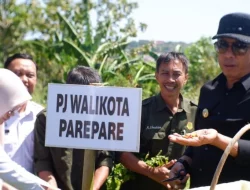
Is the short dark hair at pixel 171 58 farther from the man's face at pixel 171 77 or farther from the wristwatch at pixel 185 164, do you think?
the wristwatch at pixel 185 164

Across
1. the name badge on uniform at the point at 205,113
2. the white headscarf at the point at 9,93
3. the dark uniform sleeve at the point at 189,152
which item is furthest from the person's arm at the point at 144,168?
the white headscarf at the point at 9,93

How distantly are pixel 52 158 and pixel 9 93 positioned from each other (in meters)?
0.55

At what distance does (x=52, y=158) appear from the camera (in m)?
3.27

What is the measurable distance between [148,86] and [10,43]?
862cm

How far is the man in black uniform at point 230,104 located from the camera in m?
2.86

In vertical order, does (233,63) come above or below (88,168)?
above

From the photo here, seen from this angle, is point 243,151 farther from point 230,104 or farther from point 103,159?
point 103,159

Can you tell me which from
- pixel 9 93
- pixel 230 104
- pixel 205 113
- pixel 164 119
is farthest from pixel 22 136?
pixel 230 104

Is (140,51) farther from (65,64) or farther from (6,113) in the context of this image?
(6,113)

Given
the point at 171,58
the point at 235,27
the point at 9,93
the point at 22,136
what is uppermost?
the point at 235,27

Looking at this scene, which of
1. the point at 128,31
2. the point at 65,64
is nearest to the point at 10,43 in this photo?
the point at 128,31

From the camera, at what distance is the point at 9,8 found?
59.5ft

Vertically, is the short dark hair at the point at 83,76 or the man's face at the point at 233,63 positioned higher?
the man's face at the point at 233,63

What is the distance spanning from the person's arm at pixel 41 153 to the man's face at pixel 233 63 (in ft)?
3.32
